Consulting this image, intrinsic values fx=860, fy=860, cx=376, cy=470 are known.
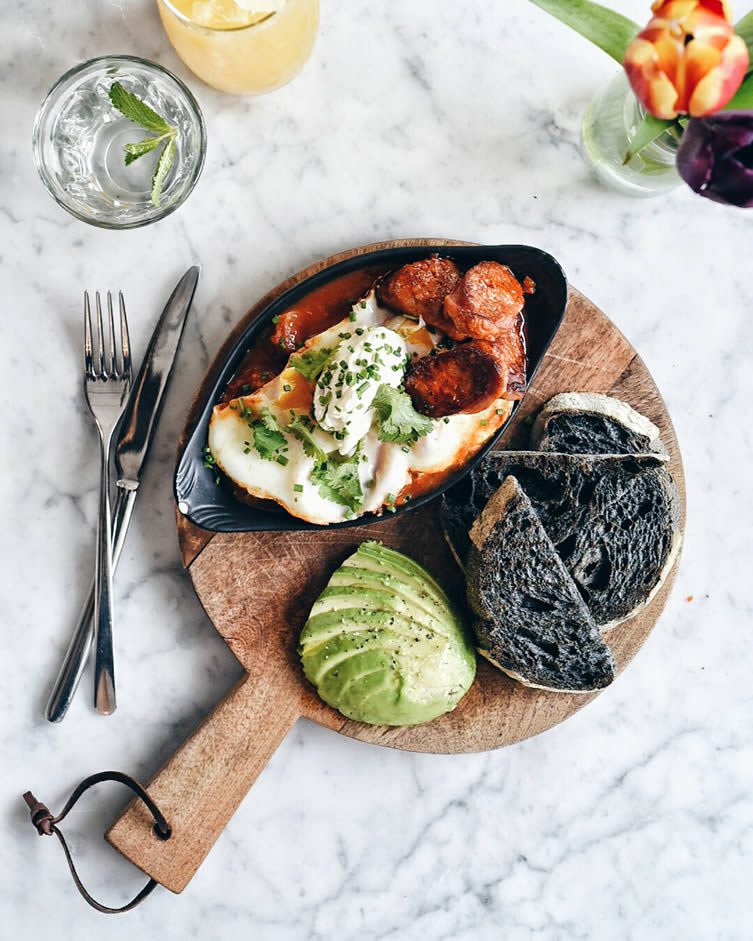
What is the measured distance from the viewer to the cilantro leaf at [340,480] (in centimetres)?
212

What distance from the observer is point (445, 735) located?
2459 mm

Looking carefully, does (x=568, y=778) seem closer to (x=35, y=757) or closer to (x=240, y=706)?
(x=240, y=706)

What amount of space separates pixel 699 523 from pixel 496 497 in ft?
2.46

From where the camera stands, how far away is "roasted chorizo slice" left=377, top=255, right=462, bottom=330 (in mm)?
2170

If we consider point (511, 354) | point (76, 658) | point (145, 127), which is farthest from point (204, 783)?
point (145, 127)

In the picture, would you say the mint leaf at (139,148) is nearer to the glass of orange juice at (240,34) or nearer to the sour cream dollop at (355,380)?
the glass of orange juice at (240,34)

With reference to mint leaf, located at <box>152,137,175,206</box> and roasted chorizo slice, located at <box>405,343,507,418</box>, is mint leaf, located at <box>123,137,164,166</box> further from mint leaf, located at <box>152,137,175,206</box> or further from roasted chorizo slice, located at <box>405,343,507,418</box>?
roasted chorizo slice, located at <box>405,343,507,418</box>

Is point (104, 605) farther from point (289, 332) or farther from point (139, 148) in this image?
point (139, 148)

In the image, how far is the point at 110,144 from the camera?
7.98ft

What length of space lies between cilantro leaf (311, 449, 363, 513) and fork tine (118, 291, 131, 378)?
0.69 m

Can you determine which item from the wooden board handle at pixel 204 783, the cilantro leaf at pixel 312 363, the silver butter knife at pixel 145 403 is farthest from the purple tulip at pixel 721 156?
the wooden board handle at pixel 204 783

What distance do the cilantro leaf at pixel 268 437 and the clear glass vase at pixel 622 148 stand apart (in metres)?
1.14

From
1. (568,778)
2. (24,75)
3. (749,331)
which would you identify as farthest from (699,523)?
(24,75)

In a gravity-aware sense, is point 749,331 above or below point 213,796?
above
